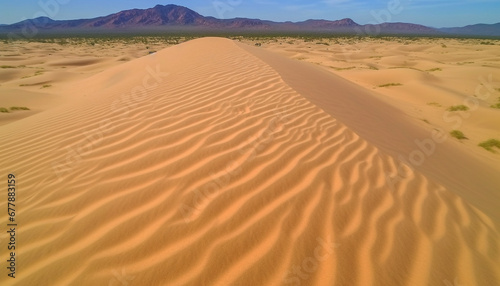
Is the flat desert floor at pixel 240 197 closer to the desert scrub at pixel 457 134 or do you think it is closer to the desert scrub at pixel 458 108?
the desert scrub at pixel 457 134

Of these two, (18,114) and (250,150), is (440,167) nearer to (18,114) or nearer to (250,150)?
(250,150)

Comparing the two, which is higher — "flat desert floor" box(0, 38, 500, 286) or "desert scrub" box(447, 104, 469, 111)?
"flat desert floor" box(0, 38, 500, 286)

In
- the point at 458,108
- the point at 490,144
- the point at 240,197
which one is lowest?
the point at 490,144

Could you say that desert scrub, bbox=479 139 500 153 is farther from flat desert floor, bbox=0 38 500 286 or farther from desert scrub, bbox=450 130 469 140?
flat desert floor, bbox=0 38 500 286

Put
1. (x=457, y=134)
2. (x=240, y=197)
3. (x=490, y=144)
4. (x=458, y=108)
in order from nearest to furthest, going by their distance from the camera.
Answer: (x=240, y=197) → (x=490, y=144) → (x=457, y=134) → (x=458, y=108)

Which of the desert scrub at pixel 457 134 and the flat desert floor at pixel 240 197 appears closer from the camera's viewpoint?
the flat desert floor at pixel 240 197

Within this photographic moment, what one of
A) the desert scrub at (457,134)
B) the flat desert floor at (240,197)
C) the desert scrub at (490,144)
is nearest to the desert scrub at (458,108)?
the desert scrub at (457,134)

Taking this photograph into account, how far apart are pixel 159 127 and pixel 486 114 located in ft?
29.8

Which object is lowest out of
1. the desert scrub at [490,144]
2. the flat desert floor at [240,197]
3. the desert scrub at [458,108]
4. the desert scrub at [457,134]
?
the desert scrub at [490,144]

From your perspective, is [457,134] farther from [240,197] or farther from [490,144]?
[240,197]

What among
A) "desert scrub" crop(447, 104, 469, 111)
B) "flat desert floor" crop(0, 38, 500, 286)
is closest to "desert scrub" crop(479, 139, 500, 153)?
"flat desert floor" crop(0, 38, 500, 286)

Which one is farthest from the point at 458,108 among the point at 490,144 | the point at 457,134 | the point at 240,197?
the point at 240,197

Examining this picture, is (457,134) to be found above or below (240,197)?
below

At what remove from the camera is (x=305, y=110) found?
4.22 meters
